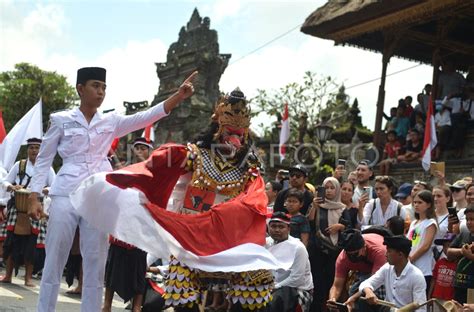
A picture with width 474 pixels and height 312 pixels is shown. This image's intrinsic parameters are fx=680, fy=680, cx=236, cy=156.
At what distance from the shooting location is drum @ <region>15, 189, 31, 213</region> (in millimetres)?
9030

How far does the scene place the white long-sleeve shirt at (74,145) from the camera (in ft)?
17.3

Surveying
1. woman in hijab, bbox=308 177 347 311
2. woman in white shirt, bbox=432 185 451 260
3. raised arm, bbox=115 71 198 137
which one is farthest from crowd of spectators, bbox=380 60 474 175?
raised arm, bbox=115 71 198 137

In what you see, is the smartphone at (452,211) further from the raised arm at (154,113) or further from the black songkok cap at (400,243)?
the raised arm at (154,113)

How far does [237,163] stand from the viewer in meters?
5.68

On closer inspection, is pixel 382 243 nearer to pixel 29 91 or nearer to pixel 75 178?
pixel 75 178

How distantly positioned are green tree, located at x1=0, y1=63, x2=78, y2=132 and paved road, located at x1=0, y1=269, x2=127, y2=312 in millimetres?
33679

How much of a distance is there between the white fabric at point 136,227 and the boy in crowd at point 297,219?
8.67 feet

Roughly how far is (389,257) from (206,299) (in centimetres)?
Result: 169

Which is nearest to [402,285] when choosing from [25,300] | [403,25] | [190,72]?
[25,300]

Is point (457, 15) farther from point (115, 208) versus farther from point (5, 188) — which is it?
point (115, 208)

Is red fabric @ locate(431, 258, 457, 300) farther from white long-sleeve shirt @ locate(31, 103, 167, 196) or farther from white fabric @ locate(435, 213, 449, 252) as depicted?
white long-sleeve shirt @ locate(31, 103, 167, 196)

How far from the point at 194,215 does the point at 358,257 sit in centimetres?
202

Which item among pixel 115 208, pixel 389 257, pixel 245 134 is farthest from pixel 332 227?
pixel 115 208

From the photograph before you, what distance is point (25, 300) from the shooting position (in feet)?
24.1
